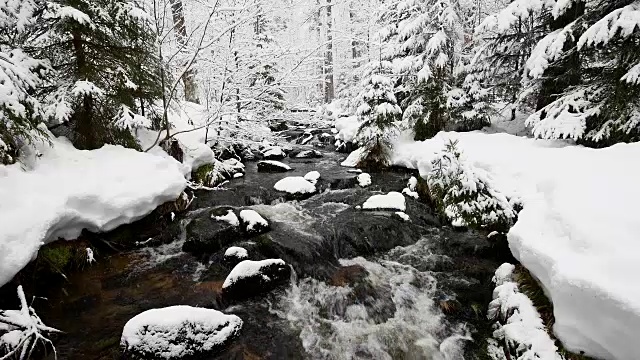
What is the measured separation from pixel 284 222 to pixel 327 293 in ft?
8.23

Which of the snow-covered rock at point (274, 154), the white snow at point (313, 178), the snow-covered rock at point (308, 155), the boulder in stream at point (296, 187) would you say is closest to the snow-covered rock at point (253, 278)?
the boulder in stream at point (296, 187)

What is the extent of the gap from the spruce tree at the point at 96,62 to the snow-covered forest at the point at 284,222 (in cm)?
4

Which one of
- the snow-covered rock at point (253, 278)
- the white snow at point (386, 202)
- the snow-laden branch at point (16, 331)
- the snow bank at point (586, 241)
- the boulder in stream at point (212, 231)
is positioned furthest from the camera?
the white snow at point (386, 202)

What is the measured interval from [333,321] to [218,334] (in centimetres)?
166

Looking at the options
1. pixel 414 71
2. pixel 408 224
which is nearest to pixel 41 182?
pixel 408 224

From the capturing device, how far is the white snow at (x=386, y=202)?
8.27m

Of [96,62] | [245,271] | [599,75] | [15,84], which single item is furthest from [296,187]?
[599,75]

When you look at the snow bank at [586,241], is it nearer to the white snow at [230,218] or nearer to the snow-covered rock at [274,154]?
the white snow at [230,218]

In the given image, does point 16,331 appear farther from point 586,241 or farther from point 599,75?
point 599,75

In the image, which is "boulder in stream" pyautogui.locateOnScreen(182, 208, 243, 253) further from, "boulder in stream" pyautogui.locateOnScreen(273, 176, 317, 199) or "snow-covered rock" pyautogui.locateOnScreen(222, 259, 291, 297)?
"boulder in stream" pyautogui.locateOnScreen(273, 176, 317, 199)

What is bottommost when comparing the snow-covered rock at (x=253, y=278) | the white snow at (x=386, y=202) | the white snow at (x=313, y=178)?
the snow-covered rock at (x=253, y=278)

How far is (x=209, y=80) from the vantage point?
395 inches

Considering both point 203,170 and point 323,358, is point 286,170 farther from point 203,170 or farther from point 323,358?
point 323,358

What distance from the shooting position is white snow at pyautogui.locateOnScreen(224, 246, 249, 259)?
19.8 ft
